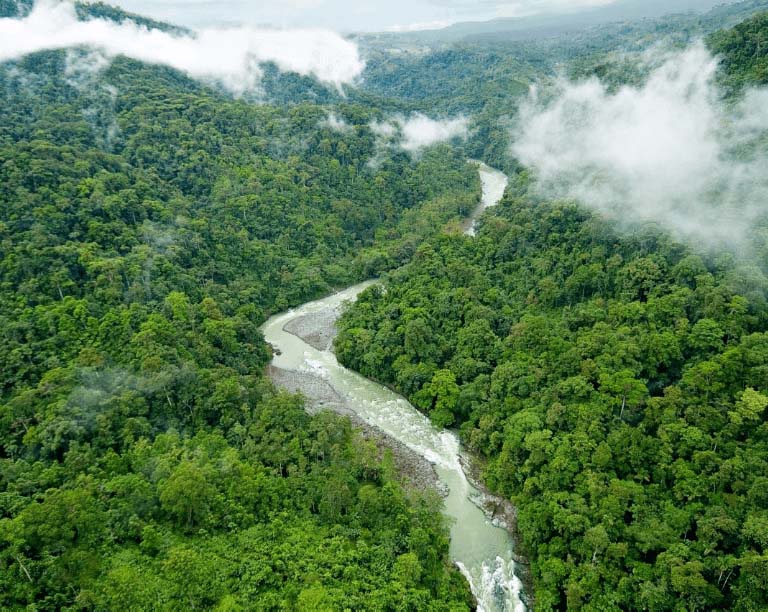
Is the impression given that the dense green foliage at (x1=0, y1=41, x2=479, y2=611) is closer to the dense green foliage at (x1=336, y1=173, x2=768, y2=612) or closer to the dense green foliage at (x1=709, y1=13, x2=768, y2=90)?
the dense green foliage at (x1=336, y1=173, x2=768, y2=612)

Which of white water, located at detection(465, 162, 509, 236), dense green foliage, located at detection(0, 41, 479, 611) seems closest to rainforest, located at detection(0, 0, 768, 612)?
dense green foliage, located at detection(0, 41, 479, 611)

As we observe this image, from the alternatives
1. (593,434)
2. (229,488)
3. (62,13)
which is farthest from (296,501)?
(62,13)

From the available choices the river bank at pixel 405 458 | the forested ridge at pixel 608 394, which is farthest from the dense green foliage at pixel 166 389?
the forested ridge at pixel 608 394

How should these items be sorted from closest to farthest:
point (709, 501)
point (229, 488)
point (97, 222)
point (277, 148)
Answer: point (709, 501)
point (229, 488)
point (97, 222)
point (277, 148)

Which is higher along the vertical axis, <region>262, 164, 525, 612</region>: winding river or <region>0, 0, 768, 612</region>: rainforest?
<region>0, 0, 768, 612</region>: rainforest

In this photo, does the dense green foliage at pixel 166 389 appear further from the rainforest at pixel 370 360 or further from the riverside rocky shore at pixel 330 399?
the riverside rocky shore at pixel 330 399

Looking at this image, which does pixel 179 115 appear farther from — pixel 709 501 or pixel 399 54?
pixel 399 54
